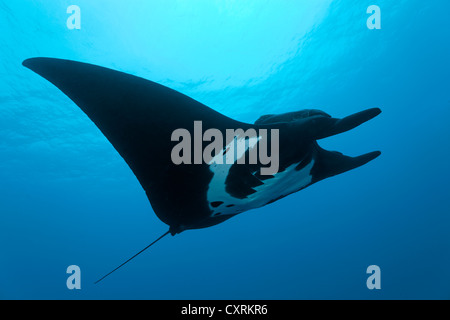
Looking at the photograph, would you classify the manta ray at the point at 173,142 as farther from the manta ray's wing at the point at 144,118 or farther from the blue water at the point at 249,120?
the blue water at the point at 249,120

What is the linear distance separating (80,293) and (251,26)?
4598cm

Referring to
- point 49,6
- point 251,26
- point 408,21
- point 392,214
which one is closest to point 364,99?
point 408,21

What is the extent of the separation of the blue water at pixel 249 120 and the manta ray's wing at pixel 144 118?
35.4 feet

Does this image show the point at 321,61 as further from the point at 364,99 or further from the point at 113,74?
the point at 113,74

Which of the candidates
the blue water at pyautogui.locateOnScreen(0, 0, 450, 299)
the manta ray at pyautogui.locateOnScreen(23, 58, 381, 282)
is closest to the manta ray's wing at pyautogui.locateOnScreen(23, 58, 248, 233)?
the manta ray at pyautogui.locateOnScreen(23, 58, 381, 282)

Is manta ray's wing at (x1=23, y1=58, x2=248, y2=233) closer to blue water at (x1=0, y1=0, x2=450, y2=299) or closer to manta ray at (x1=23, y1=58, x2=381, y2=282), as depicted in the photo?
manta ray at (x1=23, y1=58, x2=381, y2=282)

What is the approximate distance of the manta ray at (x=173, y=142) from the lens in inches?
84.3

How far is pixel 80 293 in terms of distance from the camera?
42.5 metres

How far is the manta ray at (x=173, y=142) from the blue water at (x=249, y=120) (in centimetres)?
1085

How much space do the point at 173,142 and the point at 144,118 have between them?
12.7 inches

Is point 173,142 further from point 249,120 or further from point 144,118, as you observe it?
point 249,120

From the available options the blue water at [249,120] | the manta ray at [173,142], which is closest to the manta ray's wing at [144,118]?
the manta ray at [173,142]

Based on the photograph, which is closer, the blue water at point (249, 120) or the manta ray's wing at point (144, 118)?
the manta ray's wing at point (144, 118)

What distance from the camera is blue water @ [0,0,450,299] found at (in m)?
12.5
